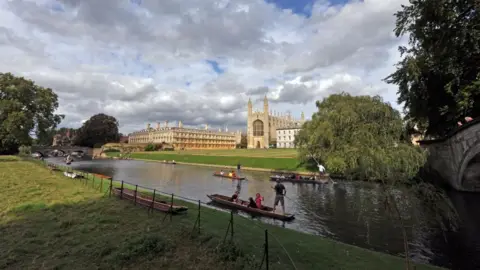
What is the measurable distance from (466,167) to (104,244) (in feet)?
83.3

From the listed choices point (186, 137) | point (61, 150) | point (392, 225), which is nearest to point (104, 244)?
point (392, 225)

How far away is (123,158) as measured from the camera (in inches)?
3681

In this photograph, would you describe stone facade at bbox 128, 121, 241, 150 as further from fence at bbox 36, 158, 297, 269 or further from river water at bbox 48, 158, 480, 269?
fence at bbox 36, 158, 297, 269

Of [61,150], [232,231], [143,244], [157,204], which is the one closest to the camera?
[143,244]

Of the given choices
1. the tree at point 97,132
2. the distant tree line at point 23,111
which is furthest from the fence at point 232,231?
the tree at point 97,132

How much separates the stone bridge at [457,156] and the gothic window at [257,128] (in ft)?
359

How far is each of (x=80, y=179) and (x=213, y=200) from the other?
14.0 meters

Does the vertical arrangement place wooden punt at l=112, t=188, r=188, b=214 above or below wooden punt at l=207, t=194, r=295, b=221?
above

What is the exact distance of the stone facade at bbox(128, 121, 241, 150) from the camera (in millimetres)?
143750

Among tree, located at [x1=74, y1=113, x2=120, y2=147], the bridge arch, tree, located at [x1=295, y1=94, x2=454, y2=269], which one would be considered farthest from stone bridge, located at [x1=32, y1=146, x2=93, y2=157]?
the bridge arch

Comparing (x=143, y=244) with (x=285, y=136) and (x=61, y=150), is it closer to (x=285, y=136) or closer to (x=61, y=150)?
(x=61, y=150)

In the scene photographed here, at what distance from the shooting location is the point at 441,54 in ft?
54.4

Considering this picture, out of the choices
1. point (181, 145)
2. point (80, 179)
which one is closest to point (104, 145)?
point (181, 145)

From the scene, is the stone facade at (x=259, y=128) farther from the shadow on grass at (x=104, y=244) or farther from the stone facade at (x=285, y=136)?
the shadow on grass at (x=104, y=244)
